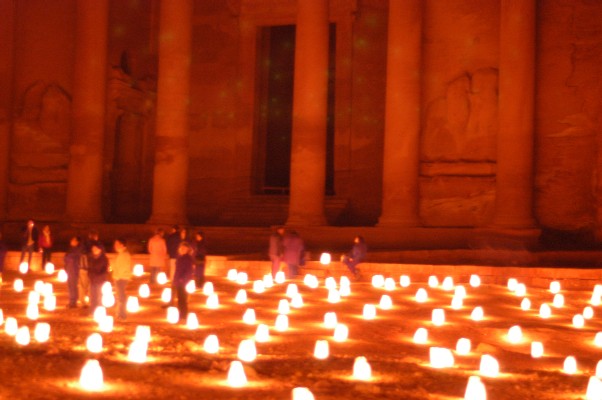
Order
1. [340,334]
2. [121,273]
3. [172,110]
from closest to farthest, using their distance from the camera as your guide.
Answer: [340,334]
[121,273]
[172,110]

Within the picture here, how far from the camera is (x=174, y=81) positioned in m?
29.9

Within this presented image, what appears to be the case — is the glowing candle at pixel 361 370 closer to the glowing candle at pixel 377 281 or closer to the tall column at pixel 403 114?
the glowing candle at pixel 377 281

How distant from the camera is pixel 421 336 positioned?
12875 mm

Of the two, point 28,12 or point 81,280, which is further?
point 28,12

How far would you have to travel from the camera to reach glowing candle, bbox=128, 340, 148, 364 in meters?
10.6

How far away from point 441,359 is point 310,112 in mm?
18555

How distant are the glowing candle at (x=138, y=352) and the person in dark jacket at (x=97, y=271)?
12.8 ft

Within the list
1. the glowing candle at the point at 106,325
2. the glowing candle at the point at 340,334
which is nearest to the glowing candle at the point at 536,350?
the glowing candle at the point at 340,334

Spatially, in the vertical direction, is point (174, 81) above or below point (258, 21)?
below

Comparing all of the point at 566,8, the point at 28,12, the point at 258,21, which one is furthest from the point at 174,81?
the point at 566,8

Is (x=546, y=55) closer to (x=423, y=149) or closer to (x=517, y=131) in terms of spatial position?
(x=517, y=131)

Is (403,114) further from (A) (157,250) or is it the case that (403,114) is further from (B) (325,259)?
(A) (157,250)

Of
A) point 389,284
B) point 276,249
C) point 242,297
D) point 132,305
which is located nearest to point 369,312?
point 242,297

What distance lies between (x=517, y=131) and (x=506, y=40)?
3.05 m
